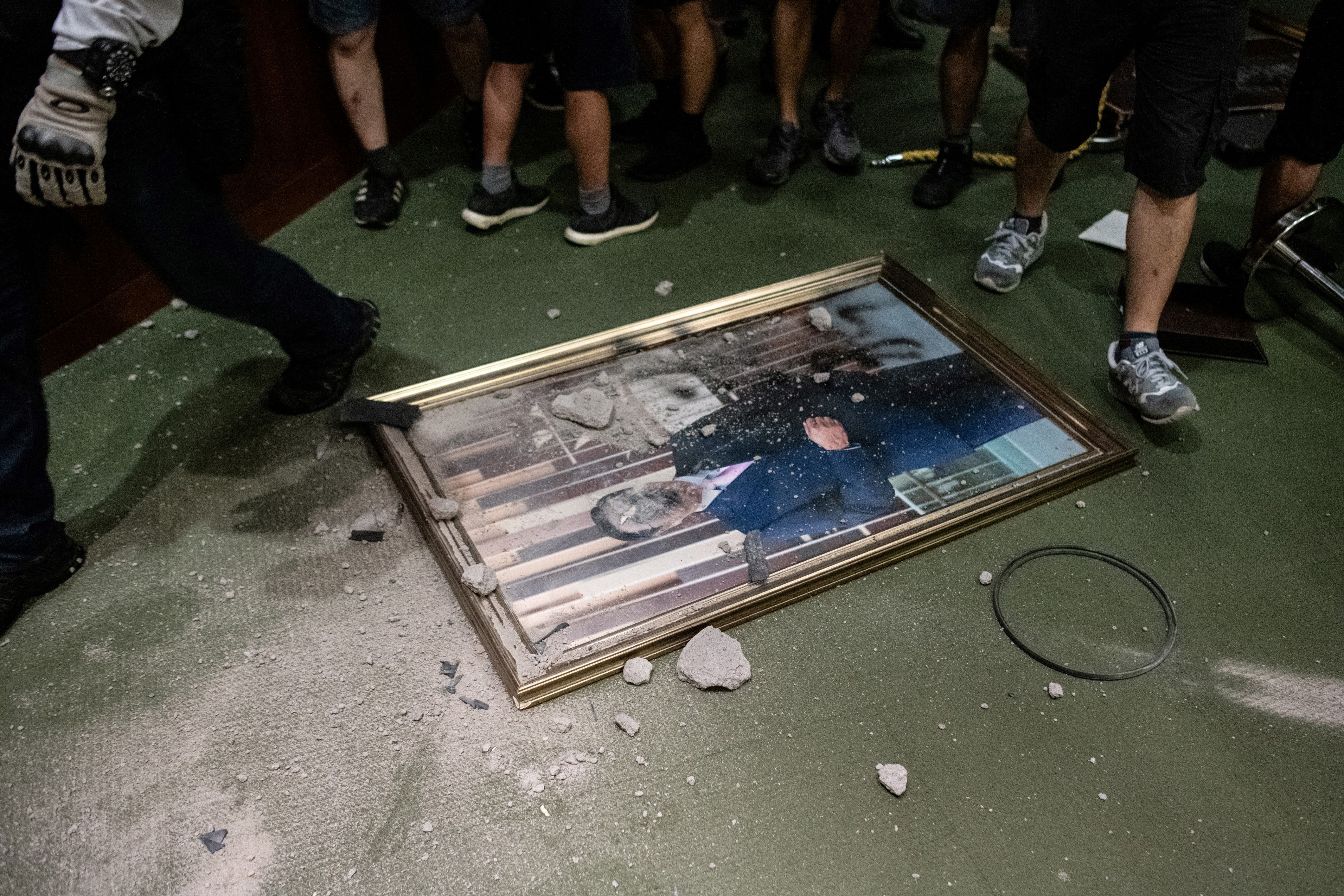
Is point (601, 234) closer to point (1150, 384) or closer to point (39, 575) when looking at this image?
point (1150, 384)

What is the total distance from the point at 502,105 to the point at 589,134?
11.3 inches

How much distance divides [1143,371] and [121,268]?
253 cm

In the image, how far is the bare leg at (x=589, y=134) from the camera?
2520 millimetres

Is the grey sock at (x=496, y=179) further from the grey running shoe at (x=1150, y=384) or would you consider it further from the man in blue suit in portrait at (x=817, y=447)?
the grey running shoe at (x=1150, y=384)

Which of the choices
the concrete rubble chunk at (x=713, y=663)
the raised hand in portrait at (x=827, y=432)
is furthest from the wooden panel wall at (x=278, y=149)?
the raised hand in portrait at (x=827, y=432)

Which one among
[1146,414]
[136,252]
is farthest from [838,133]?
[136,252]

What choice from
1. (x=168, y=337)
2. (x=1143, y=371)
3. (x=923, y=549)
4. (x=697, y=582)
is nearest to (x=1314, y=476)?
(x=1143, y=371)

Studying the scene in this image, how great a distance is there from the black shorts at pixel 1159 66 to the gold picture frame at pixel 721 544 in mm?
537

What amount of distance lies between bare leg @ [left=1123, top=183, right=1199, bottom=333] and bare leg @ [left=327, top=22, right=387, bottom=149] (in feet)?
7.02

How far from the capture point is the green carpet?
1.45 meters

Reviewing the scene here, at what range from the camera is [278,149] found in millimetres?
2742

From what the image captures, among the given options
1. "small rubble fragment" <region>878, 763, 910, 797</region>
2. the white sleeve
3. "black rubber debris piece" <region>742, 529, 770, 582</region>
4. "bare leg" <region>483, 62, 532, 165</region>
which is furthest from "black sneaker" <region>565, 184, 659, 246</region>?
"small rubble fragment" <region>878, 763, 910, 797</region>

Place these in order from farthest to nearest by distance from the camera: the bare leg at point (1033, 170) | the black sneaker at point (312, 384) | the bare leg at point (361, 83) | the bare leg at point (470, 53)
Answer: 1. the bare leg at point (470, 53)
2. the bare leg at point (361, 83)
3. the bare leg at point (1033, 170)
4. the black sneaker at point (312, 384)

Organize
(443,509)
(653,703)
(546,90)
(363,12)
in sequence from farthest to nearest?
(546,90), (363,12), (443,509), (653,703)
